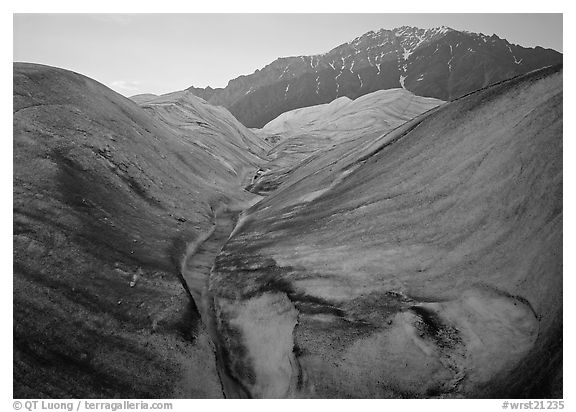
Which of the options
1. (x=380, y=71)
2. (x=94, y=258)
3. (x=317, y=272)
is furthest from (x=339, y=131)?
(x=380, y=71)

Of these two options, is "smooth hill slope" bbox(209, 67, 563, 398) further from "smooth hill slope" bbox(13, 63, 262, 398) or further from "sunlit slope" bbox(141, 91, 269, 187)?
"sunlit slope" bbox(141, 91, 269, 187)

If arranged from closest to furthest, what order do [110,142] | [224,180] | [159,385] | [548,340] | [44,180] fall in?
[548,340]
[159,385]
[44,180]
[110,142]
[224,180]

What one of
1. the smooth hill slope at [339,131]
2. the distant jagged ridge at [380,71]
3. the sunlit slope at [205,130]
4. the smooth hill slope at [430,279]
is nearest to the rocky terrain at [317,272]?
the smooth hill slope at [430,279]

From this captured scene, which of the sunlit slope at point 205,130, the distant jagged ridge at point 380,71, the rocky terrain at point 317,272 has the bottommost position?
the rocky terrain at point 317,272

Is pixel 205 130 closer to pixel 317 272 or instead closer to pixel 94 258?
pixel 94 258

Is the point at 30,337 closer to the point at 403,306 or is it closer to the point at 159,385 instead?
the point at 159,385

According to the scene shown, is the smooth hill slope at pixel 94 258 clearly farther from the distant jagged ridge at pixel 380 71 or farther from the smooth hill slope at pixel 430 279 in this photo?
the distant jagged ridge at pixel 380 71
